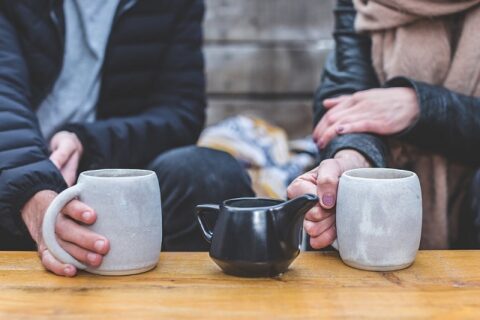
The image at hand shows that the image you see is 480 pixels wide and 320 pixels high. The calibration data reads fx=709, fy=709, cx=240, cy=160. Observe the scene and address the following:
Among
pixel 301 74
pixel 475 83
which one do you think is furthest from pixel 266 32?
pixel 475 83

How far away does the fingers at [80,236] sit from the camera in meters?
0.86

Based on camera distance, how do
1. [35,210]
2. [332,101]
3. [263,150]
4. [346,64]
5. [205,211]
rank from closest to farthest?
[205,211], [35,210], [332,101], [346,64], [263,150]

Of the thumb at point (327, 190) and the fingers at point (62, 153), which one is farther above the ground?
the thumb at point (327, 190)

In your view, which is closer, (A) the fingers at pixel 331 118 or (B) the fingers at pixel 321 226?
(B) the fingers at pixel 321 226

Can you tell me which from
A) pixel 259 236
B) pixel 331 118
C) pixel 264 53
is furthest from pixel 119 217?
pixel 264 53

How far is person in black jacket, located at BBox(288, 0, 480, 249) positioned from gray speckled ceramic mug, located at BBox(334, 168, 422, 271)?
0.21 meters

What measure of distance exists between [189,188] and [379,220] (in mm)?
545

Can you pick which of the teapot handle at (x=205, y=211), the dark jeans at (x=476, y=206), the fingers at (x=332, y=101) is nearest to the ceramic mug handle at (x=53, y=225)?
the teapot handle at (x=205, y=211)

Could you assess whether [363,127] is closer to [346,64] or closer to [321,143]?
[321,143]

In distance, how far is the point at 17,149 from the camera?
1.14 m

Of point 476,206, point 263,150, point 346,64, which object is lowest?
point 263,150

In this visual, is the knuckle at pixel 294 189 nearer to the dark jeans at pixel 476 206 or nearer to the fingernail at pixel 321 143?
Result: the fingernail at pixel 321 143

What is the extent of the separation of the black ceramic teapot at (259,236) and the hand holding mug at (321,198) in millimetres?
96

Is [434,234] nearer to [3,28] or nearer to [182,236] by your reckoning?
[182,236]
